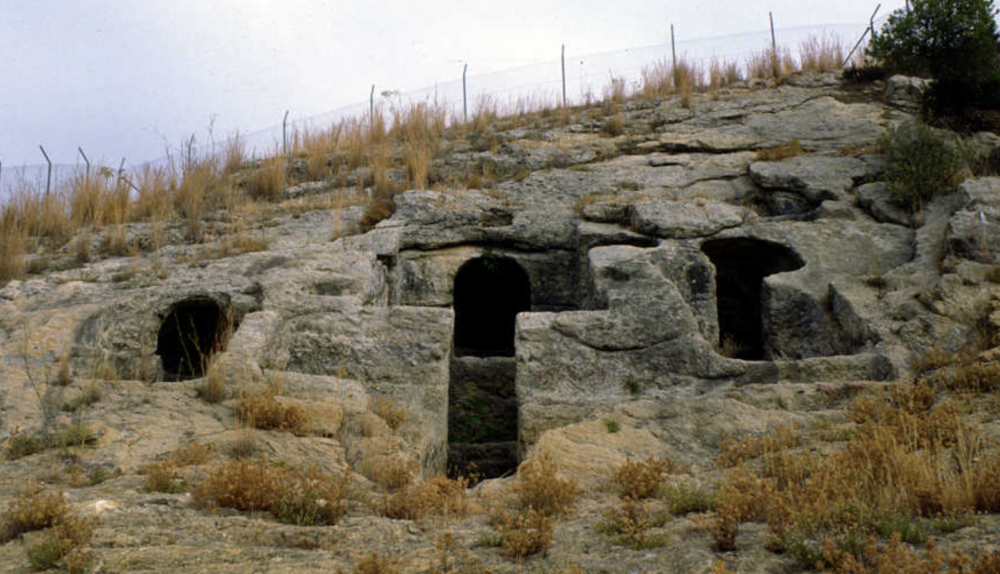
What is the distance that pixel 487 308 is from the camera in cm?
1272

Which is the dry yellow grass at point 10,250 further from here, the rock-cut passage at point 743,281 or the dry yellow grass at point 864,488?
the dry yellow grass at point 864,488

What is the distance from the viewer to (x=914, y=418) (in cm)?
472

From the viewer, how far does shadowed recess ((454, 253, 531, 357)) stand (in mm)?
12344

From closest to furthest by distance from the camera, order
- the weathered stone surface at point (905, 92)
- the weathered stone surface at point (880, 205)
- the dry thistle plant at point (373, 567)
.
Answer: the dry thistle plant at point (373, 567)
the weathered stone surface at point (880, 205)
the weathered stone surface at point (905, 92)

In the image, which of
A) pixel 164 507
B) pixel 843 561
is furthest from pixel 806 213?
pixel 164 507

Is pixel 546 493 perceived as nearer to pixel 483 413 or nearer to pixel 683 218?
pixel 483 413

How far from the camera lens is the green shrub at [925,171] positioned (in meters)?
9.42

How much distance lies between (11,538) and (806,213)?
9416 millimetres

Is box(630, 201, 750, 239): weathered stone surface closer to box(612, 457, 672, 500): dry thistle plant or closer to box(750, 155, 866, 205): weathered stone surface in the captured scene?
box(750, 155, 866, 205): weathered stone surface

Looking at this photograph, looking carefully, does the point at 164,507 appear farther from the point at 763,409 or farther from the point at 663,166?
the point at 663,166

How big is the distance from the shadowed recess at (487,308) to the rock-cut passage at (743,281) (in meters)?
3.16

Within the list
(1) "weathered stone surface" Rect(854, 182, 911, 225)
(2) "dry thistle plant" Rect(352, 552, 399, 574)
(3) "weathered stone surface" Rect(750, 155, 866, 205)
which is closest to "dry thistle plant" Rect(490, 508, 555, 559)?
(2) "dry thistle plant" Rect(352, 552, 399, 574)

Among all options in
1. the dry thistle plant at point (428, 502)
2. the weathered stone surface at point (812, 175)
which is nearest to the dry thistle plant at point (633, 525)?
the dry thistle plant at point (428, 502)

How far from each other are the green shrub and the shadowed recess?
5593 millimetres
